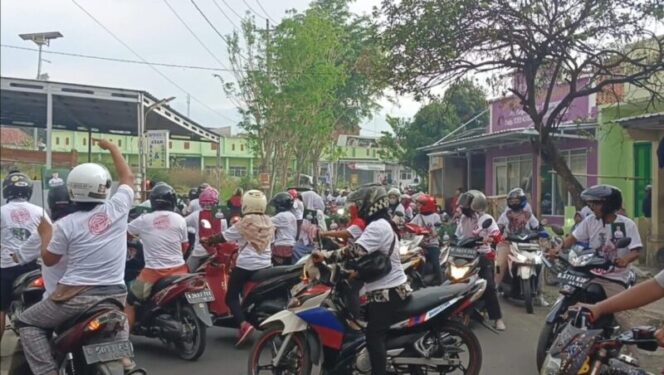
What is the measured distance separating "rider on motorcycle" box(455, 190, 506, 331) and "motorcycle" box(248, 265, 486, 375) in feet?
8.58

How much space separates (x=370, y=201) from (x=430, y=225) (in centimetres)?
493

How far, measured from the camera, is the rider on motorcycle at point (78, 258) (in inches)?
158

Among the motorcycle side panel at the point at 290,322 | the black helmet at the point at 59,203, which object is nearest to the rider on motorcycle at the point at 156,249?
the black helmet at the point at 59,203

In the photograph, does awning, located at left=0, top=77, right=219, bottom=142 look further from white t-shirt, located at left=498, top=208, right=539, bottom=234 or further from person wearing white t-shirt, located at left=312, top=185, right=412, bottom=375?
white t-shirt, located at left=498, top=208, right=539, bottom=234

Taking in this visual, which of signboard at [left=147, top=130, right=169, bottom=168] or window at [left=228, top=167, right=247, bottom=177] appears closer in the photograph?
signboard at [left=147, top=130, right=169, bottom=168]

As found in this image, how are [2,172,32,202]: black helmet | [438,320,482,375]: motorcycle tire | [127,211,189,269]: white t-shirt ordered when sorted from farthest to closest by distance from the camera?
[127,211,189,269]: white t-shirt, [438,320,482,375]: motorcycle tire, [2,172,32,202]: black helmet

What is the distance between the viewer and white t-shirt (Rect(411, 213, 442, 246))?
9.55 meters

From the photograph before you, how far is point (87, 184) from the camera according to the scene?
4039 millimetres

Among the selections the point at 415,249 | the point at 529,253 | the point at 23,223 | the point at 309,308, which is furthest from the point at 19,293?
the point at 529,253

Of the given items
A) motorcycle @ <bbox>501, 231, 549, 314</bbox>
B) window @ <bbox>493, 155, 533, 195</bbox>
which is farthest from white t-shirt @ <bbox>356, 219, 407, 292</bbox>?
window @ <bbox>493, 155, 533, 195</bbox>

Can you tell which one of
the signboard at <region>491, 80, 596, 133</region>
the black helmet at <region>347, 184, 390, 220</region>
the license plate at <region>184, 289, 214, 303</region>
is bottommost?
the license plate at <region>184, 289, 214, 303</region>

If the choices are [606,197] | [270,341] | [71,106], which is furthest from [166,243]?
[606,197]

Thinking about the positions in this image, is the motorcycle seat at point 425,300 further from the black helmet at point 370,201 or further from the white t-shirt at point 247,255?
the white t-shirt at point 247,255

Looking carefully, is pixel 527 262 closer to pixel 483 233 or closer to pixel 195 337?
pixel 483 233
